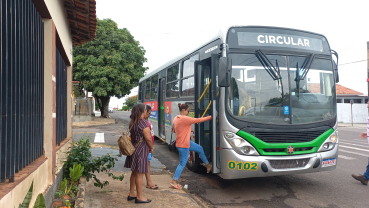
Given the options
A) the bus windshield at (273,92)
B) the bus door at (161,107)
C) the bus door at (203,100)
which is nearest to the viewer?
the bus windshield at (273,92)

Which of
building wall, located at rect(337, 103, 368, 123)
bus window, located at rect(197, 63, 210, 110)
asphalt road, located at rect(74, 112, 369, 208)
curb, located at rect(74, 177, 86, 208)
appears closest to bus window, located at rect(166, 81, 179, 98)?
bus window, located at rect(197, 63, 210, 110)

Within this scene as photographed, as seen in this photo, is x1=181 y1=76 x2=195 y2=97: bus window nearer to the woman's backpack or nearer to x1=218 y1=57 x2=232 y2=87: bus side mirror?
x1=218 y1=57 x2=232 y2=87: bus side mirror

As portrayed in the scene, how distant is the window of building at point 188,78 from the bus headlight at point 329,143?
2.99 meters

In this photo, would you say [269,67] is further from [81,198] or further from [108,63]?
[108,63]

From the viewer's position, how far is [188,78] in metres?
8.15

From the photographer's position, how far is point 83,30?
895 cm

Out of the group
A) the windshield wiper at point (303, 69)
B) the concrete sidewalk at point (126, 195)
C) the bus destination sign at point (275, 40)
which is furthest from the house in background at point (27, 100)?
the windshield wiper at point (303, 69)

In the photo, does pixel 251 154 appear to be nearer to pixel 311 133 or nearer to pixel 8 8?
pixel 311 133

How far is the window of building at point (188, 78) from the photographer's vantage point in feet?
25.4

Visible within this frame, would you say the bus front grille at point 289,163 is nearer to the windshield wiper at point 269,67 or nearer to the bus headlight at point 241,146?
the bus headlight at point 241,146

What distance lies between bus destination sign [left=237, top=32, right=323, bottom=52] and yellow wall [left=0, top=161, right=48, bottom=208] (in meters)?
3.99

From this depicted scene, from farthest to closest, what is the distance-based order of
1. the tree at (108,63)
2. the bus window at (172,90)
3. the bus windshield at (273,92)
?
the tree at (108,63) → the bus window at (172,90) → the bus windshield at (273,92)

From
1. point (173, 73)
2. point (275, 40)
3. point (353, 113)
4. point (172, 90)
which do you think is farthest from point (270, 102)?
point (353, 113)

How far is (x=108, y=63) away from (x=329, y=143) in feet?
79.6
